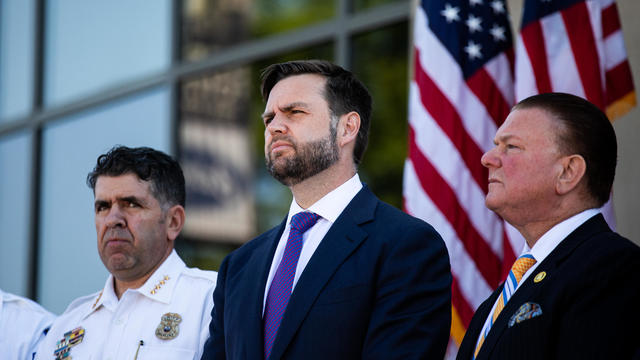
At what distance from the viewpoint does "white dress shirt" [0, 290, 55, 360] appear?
426cm

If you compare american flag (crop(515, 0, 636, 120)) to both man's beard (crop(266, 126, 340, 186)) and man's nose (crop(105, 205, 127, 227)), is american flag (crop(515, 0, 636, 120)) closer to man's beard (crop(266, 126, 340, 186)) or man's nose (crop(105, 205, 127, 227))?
man's beard (crop(266, 126, 340, 186))

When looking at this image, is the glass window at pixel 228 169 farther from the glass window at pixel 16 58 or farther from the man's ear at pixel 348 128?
the man's ear at pixel 348 128

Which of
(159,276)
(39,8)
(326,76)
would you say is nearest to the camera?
(326,76)

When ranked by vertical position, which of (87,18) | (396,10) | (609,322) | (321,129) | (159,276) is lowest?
(609,322)

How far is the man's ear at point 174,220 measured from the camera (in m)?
4.09

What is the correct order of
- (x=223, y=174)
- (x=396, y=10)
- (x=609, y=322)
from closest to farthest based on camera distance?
(x=609, y=322) → (x=396, y=10) → (x=223, y=174)

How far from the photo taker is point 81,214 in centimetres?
855

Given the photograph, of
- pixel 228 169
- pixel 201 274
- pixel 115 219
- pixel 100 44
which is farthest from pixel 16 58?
pixel 201 274

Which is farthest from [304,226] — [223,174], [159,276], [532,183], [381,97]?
[223,174]

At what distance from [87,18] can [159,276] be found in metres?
5.61

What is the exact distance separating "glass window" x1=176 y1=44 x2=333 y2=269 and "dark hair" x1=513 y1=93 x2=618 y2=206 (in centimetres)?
398

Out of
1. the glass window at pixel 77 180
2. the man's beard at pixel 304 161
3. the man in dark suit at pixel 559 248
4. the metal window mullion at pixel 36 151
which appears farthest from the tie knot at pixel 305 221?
the metal window mullion at pixel 36 151

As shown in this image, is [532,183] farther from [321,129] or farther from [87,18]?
[87,18]

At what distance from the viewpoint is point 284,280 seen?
9.93 ft
